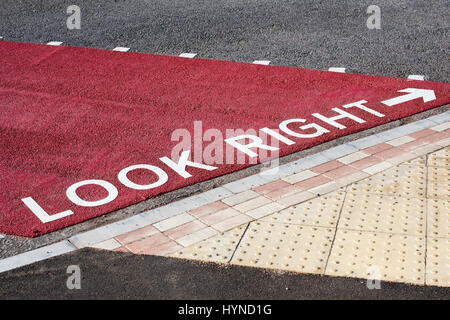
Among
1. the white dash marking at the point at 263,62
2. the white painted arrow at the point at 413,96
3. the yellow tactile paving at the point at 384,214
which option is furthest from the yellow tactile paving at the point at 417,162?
A: the white dash marking at the point at 263,62

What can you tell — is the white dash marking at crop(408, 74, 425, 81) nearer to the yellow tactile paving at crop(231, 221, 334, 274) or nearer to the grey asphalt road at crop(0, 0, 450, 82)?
the grey asphalt road at crop(0, 0, 450, 82)

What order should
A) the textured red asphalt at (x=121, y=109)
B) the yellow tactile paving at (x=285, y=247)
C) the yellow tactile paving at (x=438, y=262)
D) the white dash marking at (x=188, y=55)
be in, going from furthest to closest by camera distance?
the white dash marking at (x=188, y=55) → the textured red asphalt at (x=121, y=109) → the yellow tactile paving at (x=285, y=247) → the yellow tactile paving at (x=438, y=262)

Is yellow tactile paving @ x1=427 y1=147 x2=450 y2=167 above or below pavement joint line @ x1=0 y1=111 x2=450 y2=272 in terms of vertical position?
above

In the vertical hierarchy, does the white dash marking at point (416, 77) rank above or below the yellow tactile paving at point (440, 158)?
above

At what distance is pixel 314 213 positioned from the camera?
19.0 feet

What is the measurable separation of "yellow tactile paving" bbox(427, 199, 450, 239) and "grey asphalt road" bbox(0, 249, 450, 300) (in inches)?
30.9

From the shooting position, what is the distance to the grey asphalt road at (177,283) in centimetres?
474

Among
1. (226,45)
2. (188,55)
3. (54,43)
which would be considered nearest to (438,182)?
(188,55)

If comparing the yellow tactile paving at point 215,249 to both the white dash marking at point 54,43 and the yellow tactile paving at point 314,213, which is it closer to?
the yellow tactile paving at point 314,213

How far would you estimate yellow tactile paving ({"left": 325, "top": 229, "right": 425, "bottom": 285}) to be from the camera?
16.2 ft

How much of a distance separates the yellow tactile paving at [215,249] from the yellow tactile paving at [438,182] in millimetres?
1981

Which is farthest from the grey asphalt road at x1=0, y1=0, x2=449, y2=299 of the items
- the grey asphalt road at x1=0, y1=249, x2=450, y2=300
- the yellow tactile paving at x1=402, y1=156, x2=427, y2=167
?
the yellow tactile paving at x1=402, y1=156, x2=427, y2=167

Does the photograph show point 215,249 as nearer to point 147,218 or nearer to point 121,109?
point 147,218

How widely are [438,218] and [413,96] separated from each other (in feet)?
10.2
